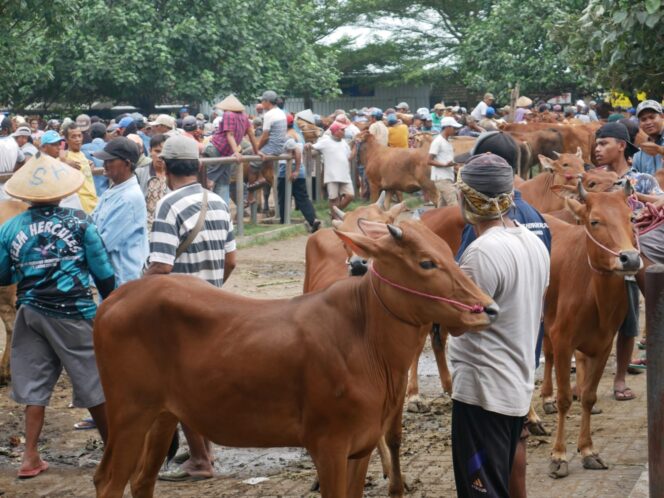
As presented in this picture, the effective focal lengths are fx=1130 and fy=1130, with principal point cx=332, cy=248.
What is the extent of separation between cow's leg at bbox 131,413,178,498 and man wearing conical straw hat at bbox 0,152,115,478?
1053mm

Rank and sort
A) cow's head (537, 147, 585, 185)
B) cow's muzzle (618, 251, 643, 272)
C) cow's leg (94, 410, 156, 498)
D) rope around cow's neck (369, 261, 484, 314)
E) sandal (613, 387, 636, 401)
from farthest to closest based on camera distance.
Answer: cow's head (537, 147, 585, 185)
sandal (613, 387, 636, 401)
cow's muzzle (618, 251, 643, 272)
cow's leg (94, 410, 156, 498)
rope around cow's neck (369, 261, 484, 314)

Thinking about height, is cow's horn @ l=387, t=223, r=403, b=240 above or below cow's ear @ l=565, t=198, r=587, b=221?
above

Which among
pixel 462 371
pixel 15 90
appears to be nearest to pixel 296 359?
pixel 462 371

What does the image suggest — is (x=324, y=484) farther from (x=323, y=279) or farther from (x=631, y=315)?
(x=631, y=315)

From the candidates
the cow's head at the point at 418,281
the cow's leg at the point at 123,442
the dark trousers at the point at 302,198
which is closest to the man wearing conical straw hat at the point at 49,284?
the cow's leg at the point at 123,442

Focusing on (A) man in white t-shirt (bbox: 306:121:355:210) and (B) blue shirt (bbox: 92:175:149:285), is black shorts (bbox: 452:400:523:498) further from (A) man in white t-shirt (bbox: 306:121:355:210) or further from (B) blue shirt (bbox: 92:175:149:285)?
(A) man in white t-shirt (bbox: 306:121:355:210)

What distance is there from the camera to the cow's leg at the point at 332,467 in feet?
17.4

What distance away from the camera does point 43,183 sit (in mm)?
7391

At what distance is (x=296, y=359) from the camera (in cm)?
545

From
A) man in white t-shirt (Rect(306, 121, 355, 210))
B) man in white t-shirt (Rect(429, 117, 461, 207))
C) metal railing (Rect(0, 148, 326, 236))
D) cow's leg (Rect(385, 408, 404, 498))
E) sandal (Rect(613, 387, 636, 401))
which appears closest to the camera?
cow's leg (Rect(385, 408, 404, 498))

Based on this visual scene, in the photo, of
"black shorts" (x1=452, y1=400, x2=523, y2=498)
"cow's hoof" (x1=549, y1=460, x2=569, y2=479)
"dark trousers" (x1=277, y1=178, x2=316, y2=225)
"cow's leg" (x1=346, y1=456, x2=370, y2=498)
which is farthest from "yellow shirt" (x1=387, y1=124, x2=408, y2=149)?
"black shorts" (x1=452, y1=400, x2=523, y2=498)

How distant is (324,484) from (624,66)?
6044 millimetres

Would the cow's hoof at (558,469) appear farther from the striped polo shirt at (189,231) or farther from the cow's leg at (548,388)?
the striped polo shirt at (189,231)

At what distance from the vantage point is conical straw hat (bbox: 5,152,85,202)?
24.1 ft
